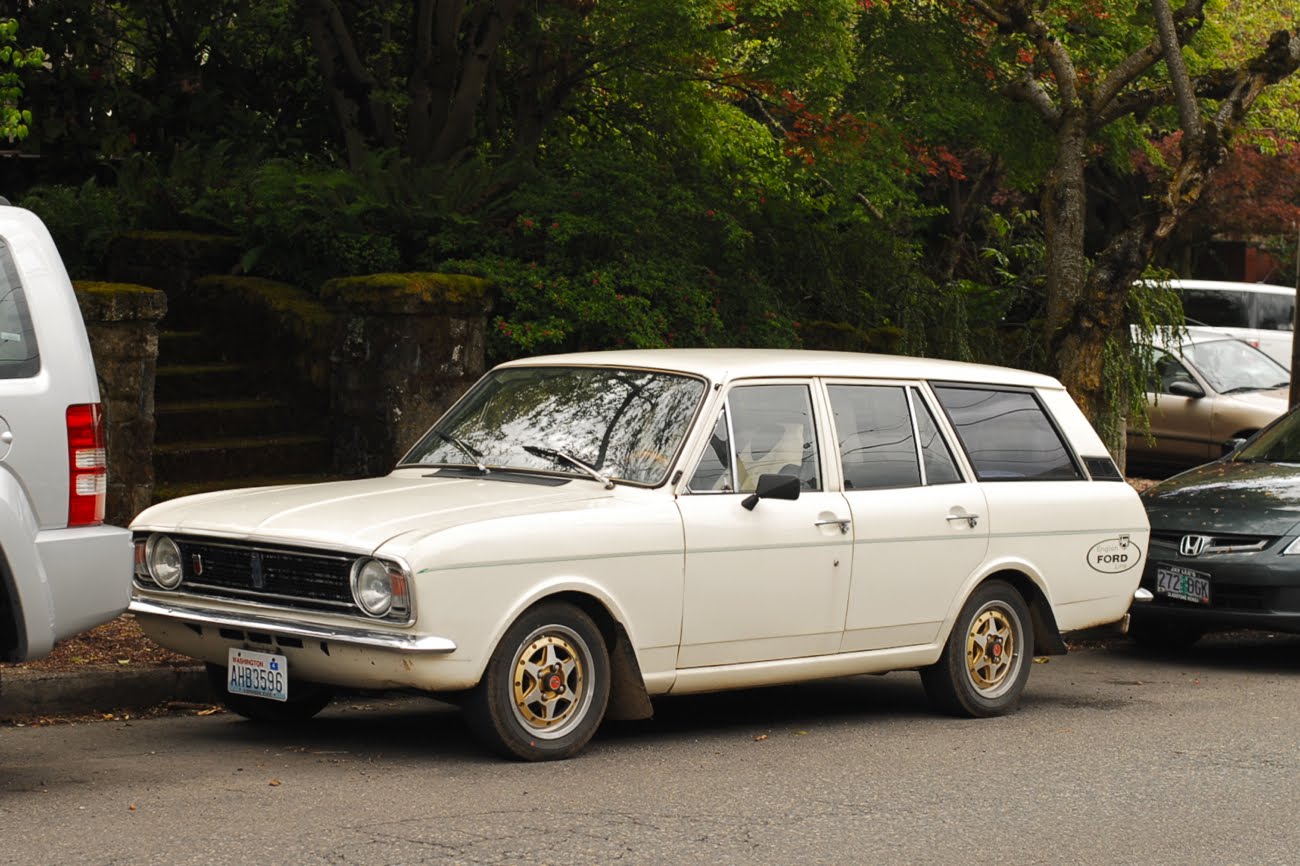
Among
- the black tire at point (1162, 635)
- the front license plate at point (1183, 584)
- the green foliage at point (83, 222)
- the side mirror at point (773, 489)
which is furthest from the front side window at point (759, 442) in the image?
the green foliage at point (83, 222)

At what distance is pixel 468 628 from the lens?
6.87 m

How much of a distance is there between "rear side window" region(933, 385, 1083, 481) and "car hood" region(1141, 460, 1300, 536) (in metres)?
1.87

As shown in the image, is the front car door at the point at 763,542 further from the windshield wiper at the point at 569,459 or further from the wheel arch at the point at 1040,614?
the wheel arch at the point at 1040,614

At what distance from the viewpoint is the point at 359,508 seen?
7.33 meters

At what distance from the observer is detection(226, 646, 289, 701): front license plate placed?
7105 millimetres

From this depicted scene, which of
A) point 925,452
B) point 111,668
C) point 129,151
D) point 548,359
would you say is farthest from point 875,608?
point 129,151

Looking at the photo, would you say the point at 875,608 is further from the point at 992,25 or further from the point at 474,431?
the point at 992,25

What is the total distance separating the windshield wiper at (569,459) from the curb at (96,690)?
1914 mm

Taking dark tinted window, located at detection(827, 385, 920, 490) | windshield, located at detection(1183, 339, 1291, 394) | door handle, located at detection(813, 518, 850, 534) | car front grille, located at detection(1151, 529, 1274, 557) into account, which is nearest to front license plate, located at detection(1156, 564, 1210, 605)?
car front grille, located at detection(1151, 529, 1274, 557)

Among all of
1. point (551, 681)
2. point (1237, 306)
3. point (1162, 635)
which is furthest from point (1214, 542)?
point (1237, 306)

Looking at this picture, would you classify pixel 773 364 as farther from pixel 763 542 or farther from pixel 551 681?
pixel 551 681

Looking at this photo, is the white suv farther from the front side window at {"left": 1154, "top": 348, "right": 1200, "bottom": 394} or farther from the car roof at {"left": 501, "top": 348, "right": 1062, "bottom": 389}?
the front side window at {"left": 1154, "top": 348, "right": 1200, "bottom": 394}

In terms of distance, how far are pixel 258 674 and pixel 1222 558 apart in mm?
5863

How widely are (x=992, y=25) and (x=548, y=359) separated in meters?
8.26
